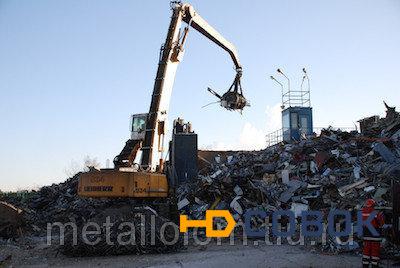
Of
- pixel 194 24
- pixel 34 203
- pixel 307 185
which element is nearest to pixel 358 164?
pixel 307 185

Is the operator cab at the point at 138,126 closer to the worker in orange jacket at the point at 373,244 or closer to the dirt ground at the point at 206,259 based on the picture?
the dirt ground at the point at 206,259

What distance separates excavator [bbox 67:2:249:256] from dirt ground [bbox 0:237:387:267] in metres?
1.66

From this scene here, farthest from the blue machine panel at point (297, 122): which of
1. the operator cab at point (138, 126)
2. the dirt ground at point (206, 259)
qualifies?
the dirt ground at point (206, 259)

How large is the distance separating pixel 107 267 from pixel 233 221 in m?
5.19

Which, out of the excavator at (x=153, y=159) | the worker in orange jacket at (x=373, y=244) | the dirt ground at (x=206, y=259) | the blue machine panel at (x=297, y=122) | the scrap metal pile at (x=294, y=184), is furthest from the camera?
the blue machine panel at (x=297, y=122)

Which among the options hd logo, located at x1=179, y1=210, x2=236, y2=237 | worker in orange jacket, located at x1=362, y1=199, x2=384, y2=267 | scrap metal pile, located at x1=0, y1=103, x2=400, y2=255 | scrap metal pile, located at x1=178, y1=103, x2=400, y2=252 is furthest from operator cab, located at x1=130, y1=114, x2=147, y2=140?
worker in orange jacket, located at x1=362, y1=199, x2=384, y2=267

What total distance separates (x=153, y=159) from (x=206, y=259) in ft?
12.0

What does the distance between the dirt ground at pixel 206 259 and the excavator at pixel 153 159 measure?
1658mm

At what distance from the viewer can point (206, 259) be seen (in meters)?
8.45

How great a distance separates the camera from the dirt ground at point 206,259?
798 cm

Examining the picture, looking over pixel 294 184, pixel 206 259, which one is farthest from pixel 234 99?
pixel 206 259

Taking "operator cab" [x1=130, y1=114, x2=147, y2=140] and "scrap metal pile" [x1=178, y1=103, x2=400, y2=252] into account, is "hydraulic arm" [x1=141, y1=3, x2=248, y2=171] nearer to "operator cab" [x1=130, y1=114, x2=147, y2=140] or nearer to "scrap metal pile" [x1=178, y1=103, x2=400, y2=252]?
"operator cab" [x1=130, y1=114, x2=147, y2=140]

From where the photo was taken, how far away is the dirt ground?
798 centimetres

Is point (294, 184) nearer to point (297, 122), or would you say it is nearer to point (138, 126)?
point (138, 126)
